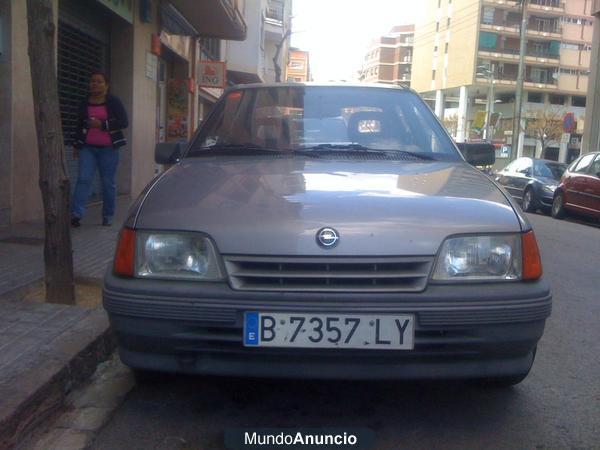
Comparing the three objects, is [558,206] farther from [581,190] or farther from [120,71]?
[120,71]

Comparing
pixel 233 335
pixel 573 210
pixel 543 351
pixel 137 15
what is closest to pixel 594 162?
pixel 573 210

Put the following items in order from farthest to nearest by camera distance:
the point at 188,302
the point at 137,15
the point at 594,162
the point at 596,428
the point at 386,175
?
1. the point at 594,162
2. the point at 137,15
3. the point at 386,175
4. the point at 596,428
5. the point at 188,302

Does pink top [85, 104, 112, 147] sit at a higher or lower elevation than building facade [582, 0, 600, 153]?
lower

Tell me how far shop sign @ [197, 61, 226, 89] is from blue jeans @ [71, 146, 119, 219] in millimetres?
9070

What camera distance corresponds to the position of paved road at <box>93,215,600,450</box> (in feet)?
9.93

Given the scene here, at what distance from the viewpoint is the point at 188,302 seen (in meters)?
2.79

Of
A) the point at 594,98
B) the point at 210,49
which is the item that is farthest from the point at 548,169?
the point at 210,49

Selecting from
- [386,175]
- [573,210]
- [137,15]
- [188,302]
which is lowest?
[573,210]

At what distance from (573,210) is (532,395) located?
40.4 feet

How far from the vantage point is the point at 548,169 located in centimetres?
1803

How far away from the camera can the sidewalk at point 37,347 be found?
2.99 m

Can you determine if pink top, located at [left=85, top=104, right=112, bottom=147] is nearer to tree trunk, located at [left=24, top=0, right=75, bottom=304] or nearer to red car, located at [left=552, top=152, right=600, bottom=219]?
tree trunk, located at [left=24, top=0, right=75, bottom=304]

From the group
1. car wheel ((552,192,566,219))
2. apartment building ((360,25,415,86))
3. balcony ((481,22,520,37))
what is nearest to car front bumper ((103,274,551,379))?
car wheel ((552,192,566,219))

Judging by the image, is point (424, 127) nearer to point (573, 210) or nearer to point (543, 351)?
point (543, 351)
